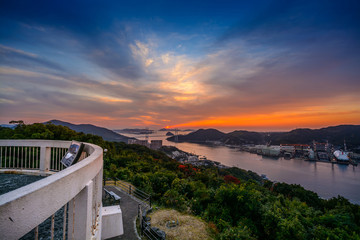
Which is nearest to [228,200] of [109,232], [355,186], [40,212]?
[109,232]

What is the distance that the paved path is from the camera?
4680 millimetres

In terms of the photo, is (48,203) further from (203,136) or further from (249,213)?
(203,136)

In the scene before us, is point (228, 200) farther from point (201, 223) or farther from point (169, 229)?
point (169, 229)

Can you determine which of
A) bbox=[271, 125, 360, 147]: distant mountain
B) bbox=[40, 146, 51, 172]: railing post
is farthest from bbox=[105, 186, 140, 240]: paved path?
bbox=[271, 125, 360, 147]: distant mountain

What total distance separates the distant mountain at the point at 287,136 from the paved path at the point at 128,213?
81.0 metres

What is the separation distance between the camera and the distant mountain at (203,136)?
106381mm

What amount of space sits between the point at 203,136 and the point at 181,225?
106 meters

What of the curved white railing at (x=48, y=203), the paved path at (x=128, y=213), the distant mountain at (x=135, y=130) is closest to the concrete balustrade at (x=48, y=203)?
the curved white railing at (x=48, y=203)

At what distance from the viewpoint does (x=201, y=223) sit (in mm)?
5918

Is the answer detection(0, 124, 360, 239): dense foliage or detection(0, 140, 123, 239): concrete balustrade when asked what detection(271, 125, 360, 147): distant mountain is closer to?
detection(0, 124, 360, 239): dense foliage

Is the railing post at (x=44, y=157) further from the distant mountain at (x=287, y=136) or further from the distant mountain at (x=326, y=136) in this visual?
the distant mountain at (x=326, y=136)

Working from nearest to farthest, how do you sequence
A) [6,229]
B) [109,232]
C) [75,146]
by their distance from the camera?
[6,229] → [75,146] → [109,232]

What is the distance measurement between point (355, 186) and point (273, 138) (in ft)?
165

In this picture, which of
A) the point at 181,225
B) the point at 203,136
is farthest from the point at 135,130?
the point at 181,225
